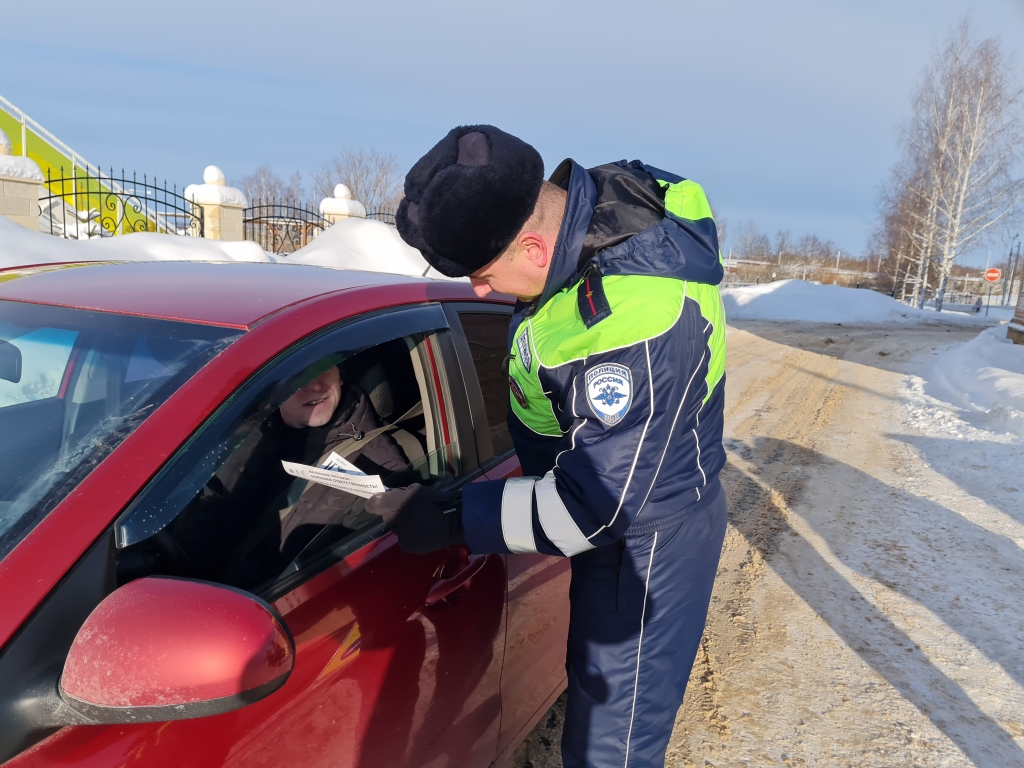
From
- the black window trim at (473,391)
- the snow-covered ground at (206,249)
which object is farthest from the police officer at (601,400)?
the snow-covered ground at (206,249)

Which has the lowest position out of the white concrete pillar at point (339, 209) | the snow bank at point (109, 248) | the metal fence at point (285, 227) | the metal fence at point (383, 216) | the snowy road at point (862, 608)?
the snowy road at point (862, 608)

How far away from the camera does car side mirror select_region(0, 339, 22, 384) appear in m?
1.66

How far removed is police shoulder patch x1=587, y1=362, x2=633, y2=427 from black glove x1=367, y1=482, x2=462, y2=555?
405 mm

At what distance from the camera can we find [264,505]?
160 cm

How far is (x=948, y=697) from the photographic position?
2938mm

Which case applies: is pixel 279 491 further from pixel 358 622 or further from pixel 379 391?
pixel 379 391

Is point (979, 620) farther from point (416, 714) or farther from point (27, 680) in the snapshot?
point (27, 680)

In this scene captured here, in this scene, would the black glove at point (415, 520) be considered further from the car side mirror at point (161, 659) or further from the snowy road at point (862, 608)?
the snowy road at point (862, 608)

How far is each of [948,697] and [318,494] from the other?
280cm

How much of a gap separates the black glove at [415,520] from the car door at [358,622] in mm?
62

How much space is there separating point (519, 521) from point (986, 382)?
31.2 ft

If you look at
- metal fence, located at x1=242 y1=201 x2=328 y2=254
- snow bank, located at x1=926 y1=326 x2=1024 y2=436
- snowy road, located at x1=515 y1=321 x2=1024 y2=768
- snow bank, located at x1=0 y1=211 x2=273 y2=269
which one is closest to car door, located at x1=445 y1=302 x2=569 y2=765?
snowy road, located at x1=515 y1=321 x2=1024 y2=768

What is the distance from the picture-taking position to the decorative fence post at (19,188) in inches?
328

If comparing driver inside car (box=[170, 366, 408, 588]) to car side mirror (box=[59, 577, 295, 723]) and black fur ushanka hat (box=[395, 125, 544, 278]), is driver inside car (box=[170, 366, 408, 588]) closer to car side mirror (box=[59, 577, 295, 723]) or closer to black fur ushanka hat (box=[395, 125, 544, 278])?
car side mirror (box=[59, 577, 295, 723])
